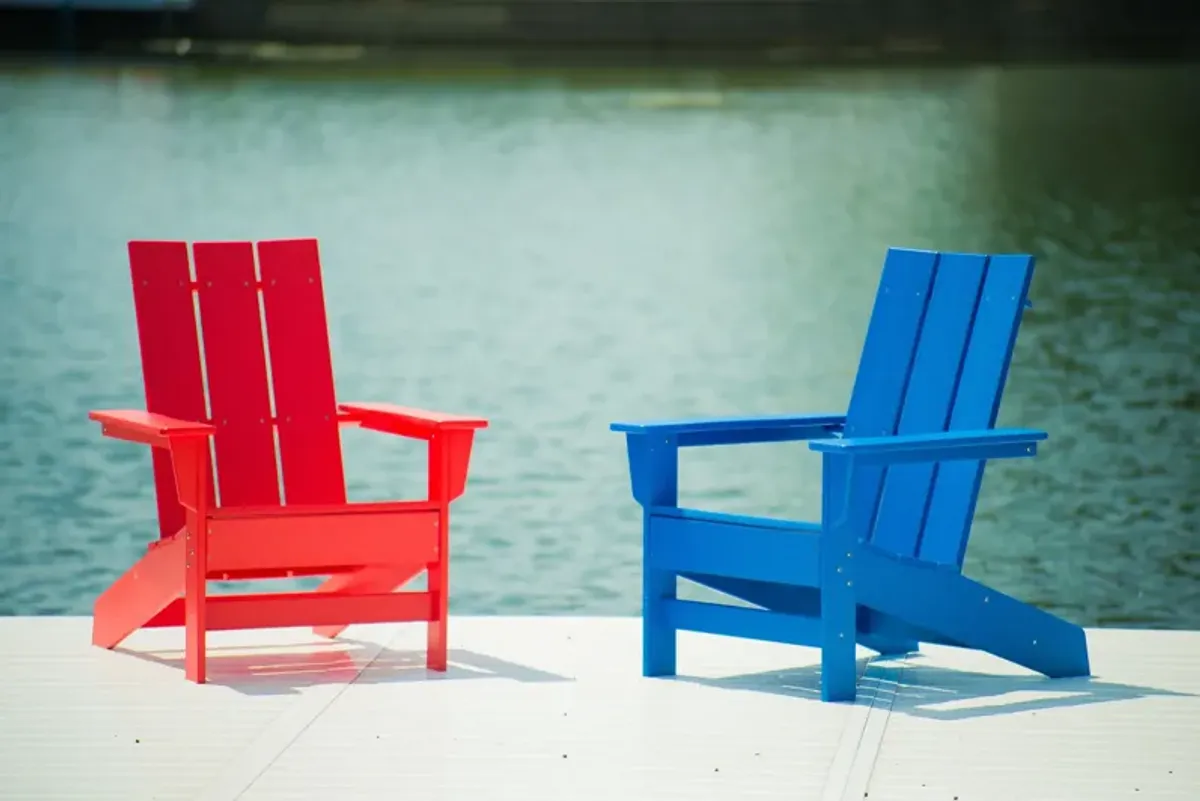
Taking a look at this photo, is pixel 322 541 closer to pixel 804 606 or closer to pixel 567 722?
pixel 567 722

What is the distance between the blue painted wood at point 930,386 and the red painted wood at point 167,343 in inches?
57.1

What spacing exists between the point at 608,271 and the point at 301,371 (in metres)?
13.3

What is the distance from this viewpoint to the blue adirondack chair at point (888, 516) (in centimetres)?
413

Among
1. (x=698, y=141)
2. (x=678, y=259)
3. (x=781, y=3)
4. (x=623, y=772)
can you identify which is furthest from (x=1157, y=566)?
(x=781, y=3)

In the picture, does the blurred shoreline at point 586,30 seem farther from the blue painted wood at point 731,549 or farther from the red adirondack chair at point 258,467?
the blue painted wood at point 731,549

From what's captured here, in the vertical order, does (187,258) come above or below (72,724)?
above

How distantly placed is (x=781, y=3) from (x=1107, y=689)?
25.4 metres

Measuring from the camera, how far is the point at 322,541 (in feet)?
14.5

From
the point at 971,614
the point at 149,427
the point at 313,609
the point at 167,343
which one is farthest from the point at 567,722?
the point at 167,343

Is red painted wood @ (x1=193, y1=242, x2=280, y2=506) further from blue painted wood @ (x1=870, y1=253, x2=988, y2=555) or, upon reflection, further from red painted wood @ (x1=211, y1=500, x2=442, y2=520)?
blue painted wood @ (x1=870, y1=253, x2=988, y2=555)

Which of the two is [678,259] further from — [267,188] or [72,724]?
[72,724]

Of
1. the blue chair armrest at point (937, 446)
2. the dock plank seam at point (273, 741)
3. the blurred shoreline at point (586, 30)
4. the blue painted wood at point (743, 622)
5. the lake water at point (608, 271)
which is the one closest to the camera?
the dock plank seam at point (273, 741)

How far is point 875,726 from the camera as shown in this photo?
3932mm

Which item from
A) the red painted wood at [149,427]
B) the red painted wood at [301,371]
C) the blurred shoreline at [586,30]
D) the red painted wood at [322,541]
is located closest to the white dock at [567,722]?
the red painted wood at [322,541]
